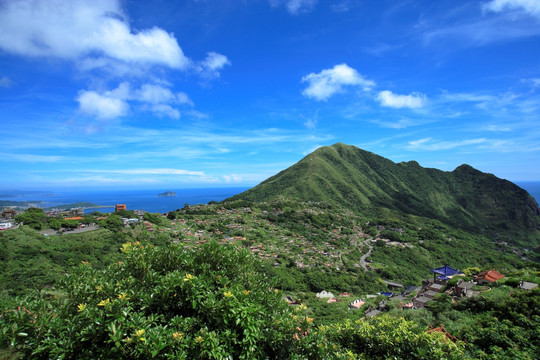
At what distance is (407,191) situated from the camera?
112 meters

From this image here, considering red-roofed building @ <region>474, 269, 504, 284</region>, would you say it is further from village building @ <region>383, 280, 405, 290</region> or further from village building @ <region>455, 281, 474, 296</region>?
village building @ <region>383, 280, 405, 290</region>

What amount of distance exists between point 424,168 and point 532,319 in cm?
15353

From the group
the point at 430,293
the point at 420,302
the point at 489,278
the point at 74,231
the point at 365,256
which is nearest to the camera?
the point at 489,278

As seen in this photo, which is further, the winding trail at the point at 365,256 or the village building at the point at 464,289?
the winding trail at the point at 365,256

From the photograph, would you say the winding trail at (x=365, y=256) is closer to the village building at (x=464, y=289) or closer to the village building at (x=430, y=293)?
the village building at (x=430, y=293)

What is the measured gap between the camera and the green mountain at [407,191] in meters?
85.1

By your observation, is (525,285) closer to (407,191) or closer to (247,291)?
(247,291)

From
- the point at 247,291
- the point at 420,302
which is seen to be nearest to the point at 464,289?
the point at 420,302

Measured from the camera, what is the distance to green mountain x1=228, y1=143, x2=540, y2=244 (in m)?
85.1

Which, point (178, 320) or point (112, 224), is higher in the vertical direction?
point (178, 320)

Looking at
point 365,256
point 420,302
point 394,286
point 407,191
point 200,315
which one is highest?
point 407,191

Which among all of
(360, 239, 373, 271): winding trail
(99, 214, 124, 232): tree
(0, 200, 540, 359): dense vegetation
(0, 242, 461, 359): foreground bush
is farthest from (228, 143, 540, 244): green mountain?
(0, 242, 461, 359): foreground bush

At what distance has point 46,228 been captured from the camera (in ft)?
87.1

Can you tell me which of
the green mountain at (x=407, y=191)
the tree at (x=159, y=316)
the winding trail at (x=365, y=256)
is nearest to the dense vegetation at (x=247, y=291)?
the tree at (x=159, y=316)
